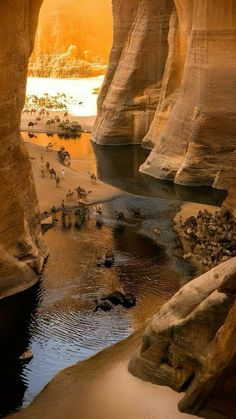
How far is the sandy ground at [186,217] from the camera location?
1990cm

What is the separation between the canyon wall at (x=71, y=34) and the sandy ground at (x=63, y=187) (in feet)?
88.9

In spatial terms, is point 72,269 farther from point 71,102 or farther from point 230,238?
point 71,102

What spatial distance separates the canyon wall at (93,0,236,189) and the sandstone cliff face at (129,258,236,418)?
14.8 m

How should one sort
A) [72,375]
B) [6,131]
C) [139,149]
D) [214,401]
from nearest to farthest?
[214,401] → [72,375] → [6,131] → [139,149]

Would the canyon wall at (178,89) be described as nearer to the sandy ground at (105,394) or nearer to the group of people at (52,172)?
the group of people at (52,172)

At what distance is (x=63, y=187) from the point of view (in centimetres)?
2655

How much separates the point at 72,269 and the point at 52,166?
10.7 m

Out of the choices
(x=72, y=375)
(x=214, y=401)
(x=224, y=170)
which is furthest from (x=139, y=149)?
(x=214, y=401)

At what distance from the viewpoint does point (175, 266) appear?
774 inches

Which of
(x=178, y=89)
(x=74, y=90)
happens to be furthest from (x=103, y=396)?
(x=74, y=90)

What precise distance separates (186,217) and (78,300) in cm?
703

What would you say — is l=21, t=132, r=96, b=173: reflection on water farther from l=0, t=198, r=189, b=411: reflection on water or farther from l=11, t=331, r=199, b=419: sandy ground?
l=11, t=331, r=199, b=419: sandy ground

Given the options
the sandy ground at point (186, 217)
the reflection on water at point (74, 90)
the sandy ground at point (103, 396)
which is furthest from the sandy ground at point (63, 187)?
the reflection on water at point (74, 90)

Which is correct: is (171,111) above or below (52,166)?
above
